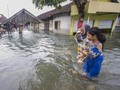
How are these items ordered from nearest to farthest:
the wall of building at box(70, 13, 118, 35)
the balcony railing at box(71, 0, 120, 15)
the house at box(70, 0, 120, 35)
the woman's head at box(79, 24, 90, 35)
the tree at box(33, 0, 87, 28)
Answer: the woman's head at box(79, 24, 90, 35), the tree at box(33, 0, 87, 28), the balcony railing at box(71, 0, 120, 15), the house at box(70, 0, 120, 35), the wall of building at box(70, 13, 118, 35)

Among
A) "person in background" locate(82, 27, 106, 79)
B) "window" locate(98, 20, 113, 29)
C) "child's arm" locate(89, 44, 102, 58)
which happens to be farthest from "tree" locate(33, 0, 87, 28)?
"child's arm" locate(89, 44, 102, 58)

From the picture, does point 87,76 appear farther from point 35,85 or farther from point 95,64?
point 35,85

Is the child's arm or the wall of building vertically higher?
the wall of building

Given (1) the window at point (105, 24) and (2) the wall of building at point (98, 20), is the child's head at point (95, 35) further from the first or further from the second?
(1) the window at point (105, 24)

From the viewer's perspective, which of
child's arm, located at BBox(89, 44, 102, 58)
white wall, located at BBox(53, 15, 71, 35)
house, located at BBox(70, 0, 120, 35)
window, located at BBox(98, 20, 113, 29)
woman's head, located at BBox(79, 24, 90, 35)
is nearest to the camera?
child's arm, located at BBox(89, 44, 102, 58)

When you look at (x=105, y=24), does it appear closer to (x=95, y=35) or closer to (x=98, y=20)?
(x=98, y=20)

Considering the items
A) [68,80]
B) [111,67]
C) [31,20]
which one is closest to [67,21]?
[31,20]

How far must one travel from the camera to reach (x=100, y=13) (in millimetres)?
15797

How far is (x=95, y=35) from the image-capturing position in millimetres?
3625

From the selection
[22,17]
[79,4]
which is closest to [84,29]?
[79,4]

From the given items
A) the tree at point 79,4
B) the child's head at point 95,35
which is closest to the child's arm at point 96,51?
the child's head at point 95,35

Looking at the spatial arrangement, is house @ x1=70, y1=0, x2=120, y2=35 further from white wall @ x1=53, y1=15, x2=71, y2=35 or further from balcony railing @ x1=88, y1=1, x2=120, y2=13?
white wall @ x1=53, y1=15, x2=71, y2=35

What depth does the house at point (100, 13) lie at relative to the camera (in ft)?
47.9

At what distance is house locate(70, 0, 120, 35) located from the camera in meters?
14.6
